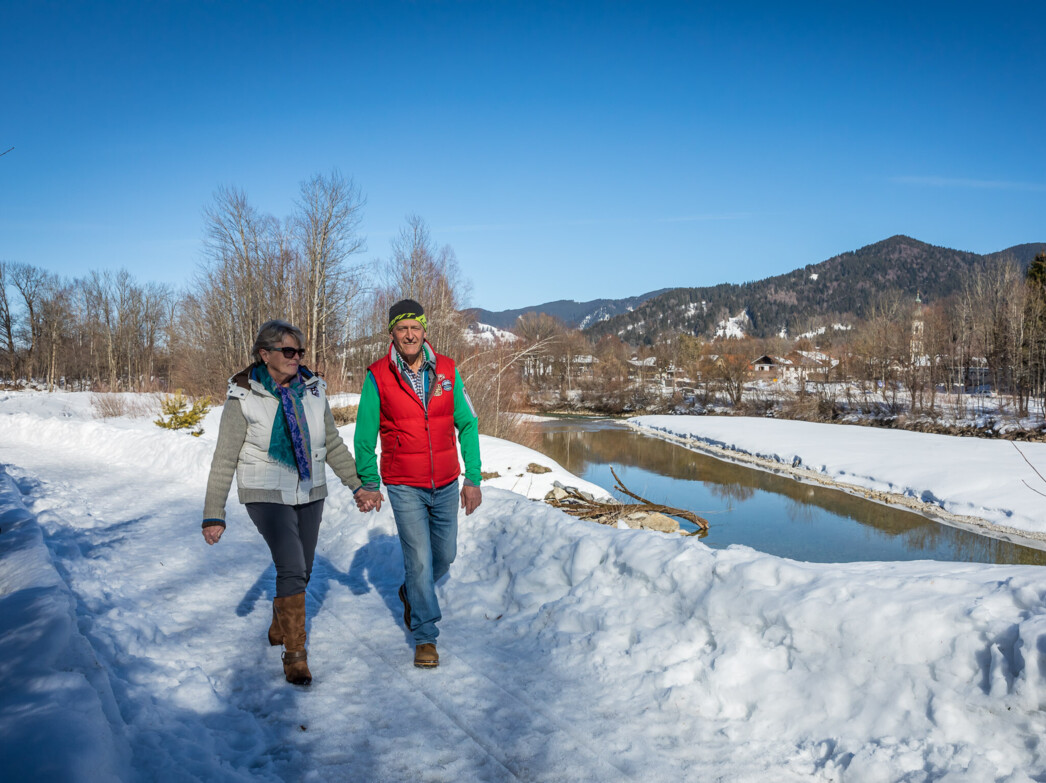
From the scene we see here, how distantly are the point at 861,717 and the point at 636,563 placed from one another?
5.47 ft

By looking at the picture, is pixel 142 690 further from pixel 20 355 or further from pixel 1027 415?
pixel 20 355

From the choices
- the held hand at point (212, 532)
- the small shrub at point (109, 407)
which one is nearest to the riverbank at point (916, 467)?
the held hand at point (212, 532)

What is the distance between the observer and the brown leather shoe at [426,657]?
3639 mm

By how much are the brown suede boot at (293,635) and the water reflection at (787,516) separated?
9752 millimetres

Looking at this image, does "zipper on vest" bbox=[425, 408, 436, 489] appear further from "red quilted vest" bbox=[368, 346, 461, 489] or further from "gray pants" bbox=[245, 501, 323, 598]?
"gray pants" bbox=[245, 501, 323, 598]

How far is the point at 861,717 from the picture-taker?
282cm

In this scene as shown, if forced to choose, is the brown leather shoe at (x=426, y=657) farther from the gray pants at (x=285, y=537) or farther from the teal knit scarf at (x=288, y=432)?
the teal knit scarf at (x=288, y=432)

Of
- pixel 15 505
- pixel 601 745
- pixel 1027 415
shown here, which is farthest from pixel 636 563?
pixel 1027 415

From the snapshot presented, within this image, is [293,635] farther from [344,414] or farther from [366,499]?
[344,414]

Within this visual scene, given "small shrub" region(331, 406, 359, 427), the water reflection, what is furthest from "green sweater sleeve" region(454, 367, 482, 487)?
"small shrub" region(331, 406, 359, 427)

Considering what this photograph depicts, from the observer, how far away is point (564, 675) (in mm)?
3619

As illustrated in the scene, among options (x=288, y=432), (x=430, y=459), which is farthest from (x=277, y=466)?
(x=430, y=459)

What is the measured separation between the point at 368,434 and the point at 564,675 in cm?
182

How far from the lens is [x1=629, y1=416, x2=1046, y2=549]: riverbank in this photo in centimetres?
1542
